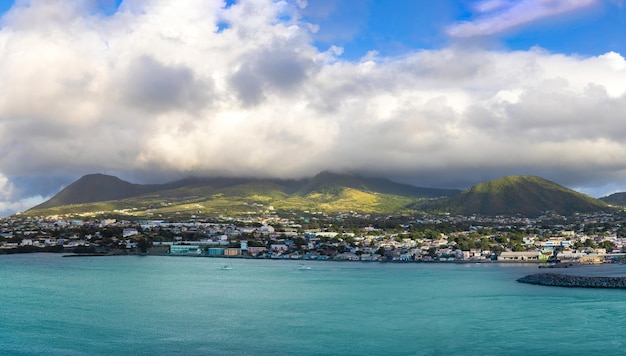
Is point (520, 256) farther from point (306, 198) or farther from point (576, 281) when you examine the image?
point (306, 198)

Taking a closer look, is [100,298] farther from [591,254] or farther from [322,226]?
[322,226]

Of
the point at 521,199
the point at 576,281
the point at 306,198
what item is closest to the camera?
the point at 576,281

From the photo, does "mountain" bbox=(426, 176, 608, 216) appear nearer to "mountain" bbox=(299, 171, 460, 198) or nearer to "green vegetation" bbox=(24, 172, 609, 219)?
"green vegetation" bbox=(24, 172, 609, 219)

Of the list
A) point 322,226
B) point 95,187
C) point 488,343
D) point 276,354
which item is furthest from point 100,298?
point 95,187

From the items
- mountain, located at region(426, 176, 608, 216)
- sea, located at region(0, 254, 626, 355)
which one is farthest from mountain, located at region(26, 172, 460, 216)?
sea, located at region(0, 254, 626, 355)

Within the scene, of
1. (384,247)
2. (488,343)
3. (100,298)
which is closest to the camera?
(488,343)

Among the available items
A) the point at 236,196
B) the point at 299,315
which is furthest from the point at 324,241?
the point at 236,196
